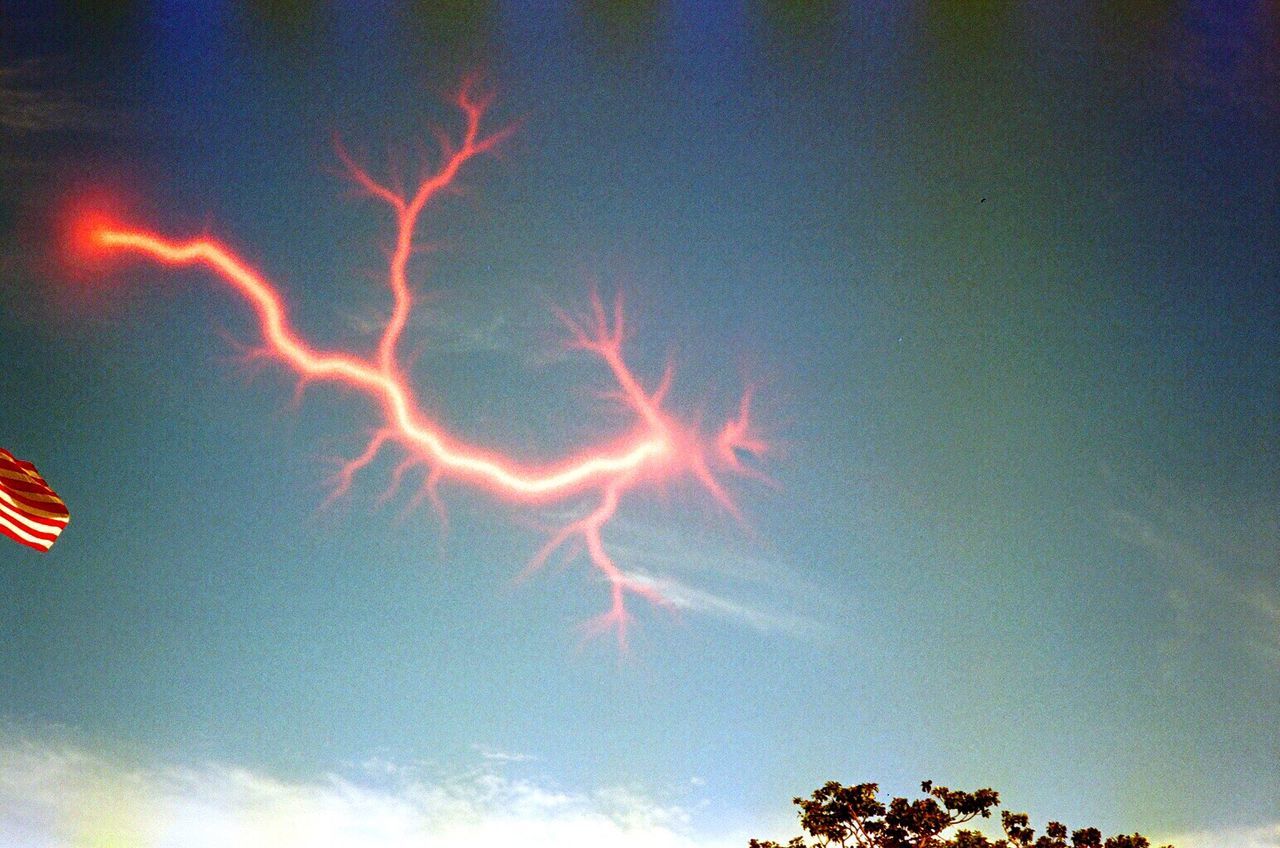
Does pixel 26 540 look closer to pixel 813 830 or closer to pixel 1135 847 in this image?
pixel 813 830

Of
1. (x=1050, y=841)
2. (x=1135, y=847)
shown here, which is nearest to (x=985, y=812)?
(x=1050, y=841)

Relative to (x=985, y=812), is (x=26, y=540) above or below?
below

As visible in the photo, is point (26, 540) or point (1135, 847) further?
point (1135, 847)

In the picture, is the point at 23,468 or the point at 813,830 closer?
the point at 23,468

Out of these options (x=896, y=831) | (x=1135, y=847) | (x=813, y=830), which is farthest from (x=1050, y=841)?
(x=813, y=830)

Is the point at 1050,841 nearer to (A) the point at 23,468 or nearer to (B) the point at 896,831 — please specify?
(B) the point at 896,831

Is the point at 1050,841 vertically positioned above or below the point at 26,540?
above
